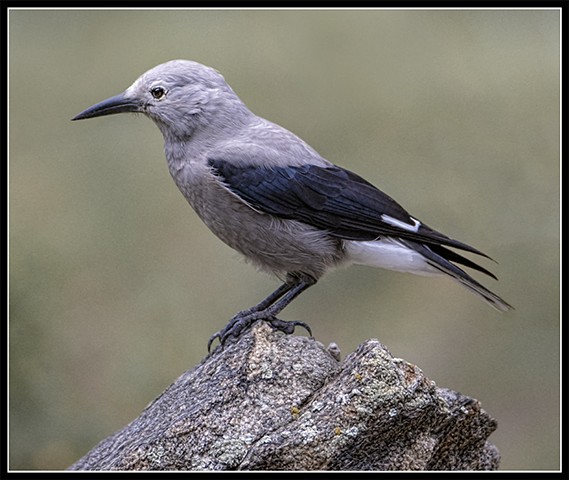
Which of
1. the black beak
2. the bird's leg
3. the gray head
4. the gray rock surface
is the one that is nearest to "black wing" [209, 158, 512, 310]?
the gray head

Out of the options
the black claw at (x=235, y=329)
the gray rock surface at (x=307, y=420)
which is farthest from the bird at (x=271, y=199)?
the gray rock surface at (x=307, y=420)

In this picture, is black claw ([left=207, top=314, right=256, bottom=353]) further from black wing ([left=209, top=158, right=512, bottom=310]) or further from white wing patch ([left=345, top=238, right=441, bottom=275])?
white wing patch ([left=345, top=238, right=441, bottom=275])

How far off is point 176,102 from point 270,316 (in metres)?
1.55

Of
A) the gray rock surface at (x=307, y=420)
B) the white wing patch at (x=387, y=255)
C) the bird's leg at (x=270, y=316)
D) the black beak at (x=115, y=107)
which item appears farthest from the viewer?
the black beak at (x=115, y=107)

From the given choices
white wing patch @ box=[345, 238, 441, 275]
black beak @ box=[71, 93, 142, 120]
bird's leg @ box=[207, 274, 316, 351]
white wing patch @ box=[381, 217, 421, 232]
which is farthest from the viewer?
black beak @ box=[71, 93, 142, 120]

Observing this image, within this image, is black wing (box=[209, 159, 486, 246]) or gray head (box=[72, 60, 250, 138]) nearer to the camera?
black wing (box=[209, 159, 486, 246])

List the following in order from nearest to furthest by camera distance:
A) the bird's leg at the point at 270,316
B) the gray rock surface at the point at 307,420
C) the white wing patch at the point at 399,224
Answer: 1. the gray rock surface at the point at 307,420
2. the bird's leg at the point at 270,316
3. the white wing patch at the point at 399,224

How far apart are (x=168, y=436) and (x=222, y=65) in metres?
6.70

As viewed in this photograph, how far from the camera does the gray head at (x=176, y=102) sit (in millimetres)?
6219

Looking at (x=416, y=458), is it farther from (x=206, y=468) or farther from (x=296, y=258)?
(x=296, y=258)

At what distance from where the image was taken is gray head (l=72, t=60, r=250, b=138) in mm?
6219

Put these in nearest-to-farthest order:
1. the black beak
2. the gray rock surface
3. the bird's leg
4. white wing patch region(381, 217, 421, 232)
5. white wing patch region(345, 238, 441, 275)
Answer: the gray rock surface → the bird's leg → white wing patch region(381, 217, 421, 232) → white wing patch region(345, 238, 441, 275) → the black beak

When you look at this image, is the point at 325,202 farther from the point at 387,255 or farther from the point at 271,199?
the point at 387,255

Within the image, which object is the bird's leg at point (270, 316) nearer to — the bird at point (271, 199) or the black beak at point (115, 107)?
the bird at point (271, 199)
